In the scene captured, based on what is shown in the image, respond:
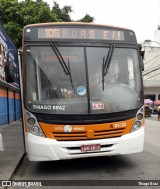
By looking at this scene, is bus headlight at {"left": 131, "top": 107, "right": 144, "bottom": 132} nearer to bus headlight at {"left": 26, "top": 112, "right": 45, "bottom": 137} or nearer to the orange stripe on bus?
the orange stripe on bus

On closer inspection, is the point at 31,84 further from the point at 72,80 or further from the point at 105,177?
the point at 105,177

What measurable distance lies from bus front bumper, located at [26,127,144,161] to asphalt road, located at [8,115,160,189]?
43 centimetres

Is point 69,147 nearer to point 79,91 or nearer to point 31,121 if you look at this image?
point 31,121

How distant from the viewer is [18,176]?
6941 mm

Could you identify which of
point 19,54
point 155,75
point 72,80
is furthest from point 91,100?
point 155,75

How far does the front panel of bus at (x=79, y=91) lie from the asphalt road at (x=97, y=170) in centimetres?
45

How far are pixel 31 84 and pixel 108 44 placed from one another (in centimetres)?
191

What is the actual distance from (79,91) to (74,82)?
0.72ft

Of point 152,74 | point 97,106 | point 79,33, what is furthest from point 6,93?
point 152,74

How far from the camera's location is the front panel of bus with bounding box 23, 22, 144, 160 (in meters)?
6.65

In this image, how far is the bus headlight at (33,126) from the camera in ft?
22.0

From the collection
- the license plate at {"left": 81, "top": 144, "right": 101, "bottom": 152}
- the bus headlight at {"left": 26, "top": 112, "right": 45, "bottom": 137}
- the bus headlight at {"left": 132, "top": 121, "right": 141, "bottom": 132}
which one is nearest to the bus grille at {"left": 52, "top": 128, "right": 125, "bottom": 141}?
the license plate at {"left": 81, "top": 144, "right": 101, "bottom": 152}

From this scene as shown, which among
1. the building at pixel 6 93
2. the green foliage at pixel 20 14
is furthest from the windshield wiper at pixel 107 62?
the green foliage at pixel 20 14

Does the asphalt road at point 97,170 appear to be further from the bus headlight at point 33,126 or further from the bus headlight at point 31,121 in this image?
the bus headlight at point 31,121
